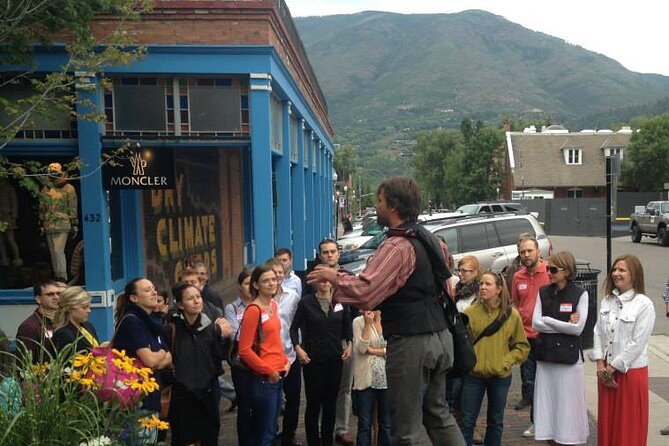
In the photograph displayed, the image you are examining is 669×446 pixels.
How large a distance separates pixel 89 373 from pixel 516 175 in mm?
60730

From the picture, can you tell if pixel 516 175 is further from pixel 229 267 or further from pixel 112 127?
pixel 112 127

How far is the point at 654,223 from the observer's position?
101ft

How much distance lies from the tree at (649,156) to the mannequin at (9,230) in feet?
173

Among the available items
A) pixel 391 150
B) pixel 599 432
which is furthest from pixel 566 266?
pixel 391 150

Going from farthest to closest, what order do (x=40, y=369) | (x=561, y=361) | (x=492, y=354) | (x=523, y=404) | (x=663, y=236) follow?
1. (x=663, y=236)
2. (x=523, y=404)
3. (x=561, y=361)
4. (x=492, y=354)
5. (x=40, y=369)

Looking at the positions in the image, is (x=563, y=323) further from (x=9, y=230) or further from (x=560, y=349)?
(x=9, y=230)

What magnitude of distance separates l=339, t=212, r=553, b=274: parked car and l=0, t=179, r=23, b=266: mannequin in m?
6.09

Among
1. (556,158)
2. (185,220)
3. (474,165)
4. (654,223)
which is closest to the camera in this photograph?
(185,220)

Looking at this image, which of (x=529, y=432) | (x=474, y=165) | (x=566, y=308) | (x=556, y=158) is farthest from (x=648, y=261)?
(x=474, y=165)

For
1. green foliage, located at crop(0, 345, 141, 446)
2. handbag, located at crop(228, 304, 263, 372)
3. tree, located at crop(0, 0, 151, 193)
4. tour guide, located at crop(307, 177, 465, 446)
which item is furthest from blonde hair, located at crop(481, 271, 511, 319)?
tree, located at crop(0, 0, 151, 193)

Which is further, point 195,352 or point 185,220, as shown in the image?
point 185,220

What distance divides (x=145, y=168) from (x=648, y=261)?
2061 cm

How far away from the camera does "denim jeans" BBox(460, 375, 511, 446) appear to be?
533 centimetres

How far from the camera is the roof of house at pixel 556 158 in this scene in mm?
60250
